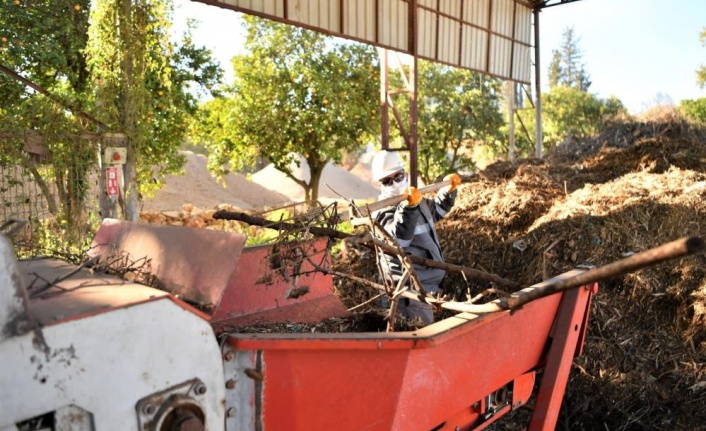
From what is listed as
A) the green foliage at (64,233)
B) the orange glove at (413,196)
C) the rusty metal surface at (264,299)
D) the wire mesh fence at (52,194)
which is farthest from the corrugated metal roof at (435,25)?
the rusty metal surface at (264,299)

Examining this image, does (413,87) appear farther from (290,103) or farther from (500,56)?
(290,103)

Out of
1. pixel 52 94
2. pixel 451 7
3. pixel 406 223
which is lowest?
pixel 406 223

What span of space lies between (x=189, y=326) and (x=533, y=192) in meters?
5.51

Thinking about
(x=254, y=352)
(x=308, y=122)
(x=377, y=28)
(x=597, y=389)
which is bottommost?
(x=597, y=389)

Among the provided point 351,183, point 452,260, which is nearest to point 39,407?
point 452,260

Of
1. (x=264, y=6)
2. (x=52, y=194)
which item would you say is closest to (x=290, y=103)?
(x=264, y=6)

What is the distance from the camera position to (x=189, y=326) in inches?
77.2

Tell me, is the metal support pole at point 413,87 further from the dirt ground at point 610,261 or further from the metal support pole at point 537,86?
the metal support pole at point 537,86

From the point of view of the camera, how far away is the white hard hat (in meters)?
4.15

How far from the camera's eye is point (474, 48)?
13992 mm

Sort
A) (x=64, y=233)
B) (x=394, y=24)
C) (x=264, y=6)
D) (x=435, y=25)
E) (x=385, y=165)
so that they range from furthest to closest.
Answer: (x=435, y=25) < (x=394, y=24) < (x=264, y=6) < (x=64, y=233) < (x=385, y=165)

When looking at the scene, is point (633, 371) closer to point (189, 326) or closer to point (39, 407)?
point (189, 326)

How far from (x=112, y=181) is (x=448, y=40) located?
8.29 m

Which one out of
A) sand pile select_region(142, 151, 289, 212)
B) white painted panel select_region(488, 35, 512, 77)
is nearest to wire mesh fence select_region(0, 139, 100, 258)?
white painted panel select_region(488, 35, 512, 77)
